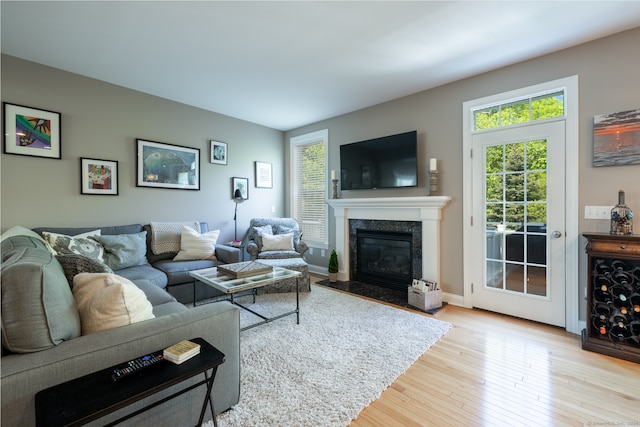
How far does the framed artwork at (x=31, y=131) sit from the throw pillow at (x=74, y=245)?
0.91 meters

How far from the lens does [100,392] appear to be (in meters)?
0.93

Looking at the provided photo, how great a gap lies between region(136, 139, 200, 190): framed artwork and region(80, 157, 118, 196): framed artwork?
0.87 ft

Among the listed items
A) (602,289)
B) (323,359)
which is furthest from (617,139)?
(323,359)

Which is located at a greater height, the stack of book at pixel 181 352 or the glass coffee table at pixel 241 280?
the stack of book at pixel 181 352

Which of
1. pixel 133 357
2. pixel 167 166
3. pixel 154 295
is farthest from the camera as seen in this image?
pixel 167 166

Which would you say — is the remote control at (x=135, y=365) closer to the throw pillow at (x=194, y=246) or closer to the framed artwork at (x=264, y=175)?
the throw pillow at (x=194, y=246)

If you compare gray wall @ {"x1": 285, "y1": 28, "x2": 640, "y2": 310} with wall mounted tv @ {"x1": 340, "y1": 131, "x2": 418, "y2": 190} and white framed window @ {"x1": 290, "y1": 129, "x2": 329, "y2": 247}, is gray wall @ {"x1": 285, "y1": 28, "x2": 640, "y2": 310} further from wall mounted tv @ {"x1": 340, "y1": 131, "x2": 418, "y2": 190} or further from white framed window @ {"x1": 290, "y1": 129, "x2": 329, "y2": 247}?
white framed window @ {"x1": 290, "y1": 129, "x2": 329, "y2": 247}

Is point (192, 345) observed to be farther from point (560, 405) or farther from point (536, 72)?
point (536, 72)

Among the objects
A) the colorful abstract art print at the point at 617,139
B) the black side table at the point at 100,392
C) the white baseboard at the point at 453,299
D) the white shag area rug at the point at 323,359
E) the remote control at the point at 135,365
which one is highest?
the colorful abstract art print at the point at 617,139

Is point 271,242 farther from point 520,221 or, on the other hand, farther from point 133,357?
point 520,221

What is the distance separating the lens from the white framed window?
15.6ft

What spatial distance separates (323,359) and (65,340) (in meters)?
1.57

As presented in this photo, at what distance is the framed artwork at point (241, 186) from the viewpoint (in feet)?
15.0

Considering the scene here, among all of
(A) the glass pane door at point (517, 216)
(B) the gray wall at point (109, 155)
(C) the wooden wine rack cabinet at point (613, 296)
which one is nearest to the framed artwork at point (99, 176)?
(B) the gray wall at point (109, 155)
